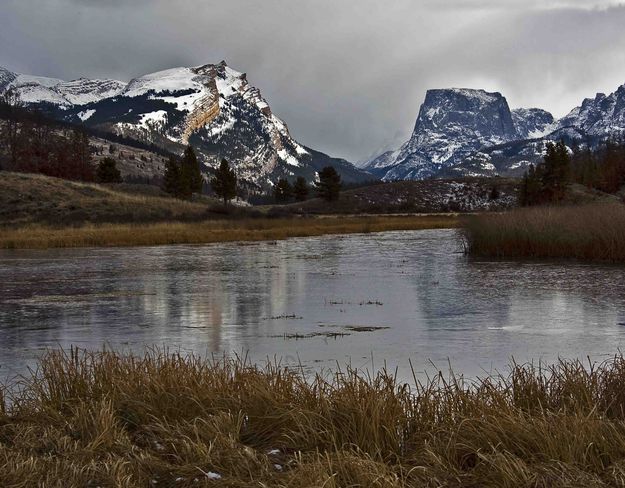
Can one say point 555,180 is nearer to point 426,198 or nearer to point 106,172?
point 426,198

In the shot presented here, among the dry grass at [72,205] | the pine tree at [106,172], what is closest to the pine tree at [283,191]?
the pine tree at [106,172]

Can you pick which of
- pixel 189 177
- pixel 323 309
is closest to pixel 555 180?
pixel 189 177

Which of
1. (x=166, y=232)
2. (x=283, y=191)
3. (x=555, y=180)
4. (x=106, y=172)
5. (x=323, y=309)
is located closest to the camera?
(x=323, y=309)

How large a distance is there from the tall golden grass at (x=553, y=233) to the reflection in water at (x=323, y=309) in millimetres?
2096

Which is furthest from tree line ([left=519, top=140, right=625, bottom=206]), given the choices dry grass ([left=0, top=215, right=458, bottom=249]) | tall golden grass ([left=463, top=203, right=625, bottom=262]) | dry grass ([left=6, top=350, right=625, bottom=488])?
dry grass ([left=6, top=350, right=625, bottom=488])

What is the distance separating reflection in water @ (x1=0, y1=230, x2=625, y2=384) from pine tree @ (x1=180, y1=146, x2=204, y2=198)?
7004 centimetres

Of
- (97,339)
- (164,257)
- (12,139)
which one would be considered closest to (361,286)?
(97,339)

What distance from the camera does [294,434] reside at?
24.4 ft

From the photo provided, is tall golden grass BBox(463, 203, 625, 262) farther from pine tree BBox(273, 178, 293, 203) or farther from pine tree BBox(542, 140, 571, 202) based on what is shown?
pine tree BBox(273, 178, 293, 203)

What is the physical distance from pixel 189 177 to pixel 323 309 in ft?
309

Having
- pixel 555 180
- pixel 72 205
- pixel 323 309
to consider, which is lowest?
pixel 323 309

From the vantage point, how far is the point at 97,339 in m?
15.2

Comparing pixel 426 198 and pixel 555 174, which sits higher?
pixel 555 174

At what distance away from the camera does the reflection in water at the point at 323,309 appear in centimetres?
1363
